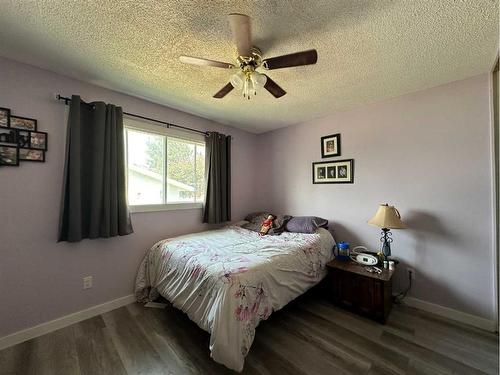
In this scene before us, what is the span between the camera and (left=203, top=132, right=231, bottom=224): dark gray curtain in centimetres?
317

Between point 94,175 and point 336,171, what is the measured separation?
9.76 ft

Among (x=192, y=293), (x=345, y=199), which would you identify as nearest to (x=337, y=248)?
(x=345, y=199)

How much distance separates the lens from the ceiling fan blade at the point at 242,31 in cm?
120

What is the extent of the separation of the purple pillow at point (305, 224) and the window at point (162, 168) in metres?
1.41

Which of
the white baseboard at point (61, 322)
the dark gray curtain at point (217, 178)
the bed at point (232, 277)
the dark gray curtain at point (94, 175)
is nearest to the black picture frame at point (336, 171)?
the bed at point (232, 277)

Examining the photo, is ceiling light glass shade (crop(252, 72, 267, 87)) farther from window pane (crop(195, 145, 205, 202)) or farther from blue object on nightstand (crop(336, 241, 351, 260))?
blue object on nightstand (crop(336, 241, 351, 260))

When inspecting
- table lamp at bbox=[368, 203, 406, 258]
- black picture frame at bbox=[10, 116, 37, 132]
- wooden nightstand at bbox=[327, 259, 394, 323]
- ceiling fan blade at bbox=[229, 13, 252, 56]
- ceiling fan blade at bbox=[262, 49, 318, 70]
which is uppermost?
ceiling fan blade at bbox=[229, 13, 252, 56]

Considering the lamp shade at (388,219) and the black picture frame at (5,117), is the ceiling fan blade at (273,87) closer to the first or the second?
the lamp shade at (388,219)

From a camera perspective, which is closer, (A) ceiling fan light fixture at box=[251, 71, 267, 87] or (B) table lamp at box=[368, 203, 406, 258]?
(A) ceiling fan light fixture at box=[251, 71, 267, 87]

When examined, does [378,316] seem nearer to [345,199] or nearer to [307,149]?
[345,199]

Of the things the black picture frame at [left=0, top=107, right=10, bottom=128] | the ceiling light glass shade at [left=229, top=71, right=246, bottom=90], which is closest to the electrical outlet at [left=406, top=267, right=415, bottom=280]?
the ceiling light glass shade at [left=229, top=71, right=246, bottom=90]

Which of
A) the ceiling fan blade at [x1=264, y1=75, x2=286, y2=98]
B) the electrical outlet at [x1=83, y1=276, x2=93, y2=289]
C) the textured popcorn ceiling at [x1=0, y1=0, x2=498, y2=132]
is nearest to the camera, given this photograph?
the textured popcorn ceiling at [x1=0, y1=0, x2=498, y2=132]

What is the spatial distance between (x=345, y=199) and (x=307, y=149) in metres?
0.99

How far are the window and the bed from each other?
0.62 m
